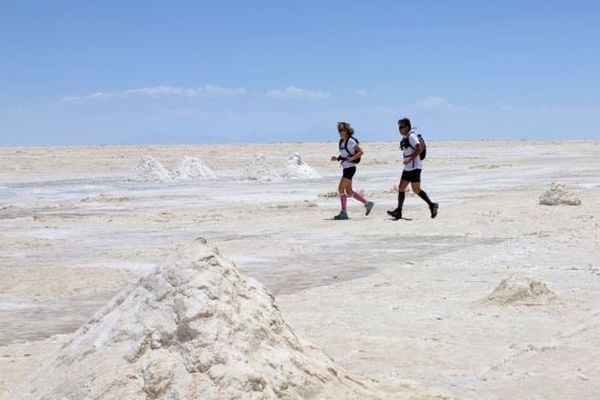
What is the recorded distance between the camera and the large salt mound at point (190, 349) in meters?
4.54

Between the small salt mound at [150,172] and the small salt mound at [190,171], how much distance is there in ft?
1.22

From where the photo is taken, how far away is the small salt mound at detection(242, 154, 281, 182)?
31.3 metres

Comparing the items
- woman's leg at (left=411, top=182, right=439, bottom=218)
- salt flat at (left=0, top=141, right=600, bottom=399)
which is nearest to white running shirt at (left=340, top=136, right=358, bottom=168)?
salt flat at (left=0, top=141, right=600, bottom=399)

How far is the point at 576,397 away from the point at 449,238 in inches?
321

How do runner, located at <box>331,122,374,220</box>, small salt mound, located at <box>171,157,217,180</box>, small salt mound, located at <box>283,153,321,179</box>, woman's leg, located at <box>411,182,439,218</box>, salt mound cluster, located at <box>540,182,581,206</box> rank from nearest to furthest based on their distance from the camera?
woman's leg, located at <box>411,182,439,218</box>
runner, located at <box>331,122,374,220</box>
salt mound cluster, located at <box>540,182,581,206</box>
small salt mound, located at <box>283,153,321,179</box>
small salt mound, located at <box>171,157,217,180</box>

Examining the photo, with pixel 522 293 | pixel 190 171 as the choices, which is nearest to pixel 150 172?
pixel 190 171

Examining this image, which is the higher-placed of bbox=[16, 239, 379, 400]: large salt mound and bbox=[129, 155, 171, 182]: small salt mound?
bbox=[16, 239, 379, 400]: large salt mound

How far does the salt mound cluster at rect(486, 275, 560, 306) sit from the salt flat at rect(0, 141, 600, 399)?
32 millimetres

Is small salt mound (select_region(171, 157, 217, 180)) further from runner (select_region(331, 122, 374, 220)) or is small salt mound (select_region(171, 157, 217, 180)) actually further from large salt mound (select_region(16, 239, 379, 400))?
large salt mound (select_region(16, 239, 379, 400))

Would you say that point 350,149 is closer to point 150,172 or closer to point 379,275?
point 379,275

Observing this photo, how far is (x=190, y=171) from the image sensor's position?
108ft

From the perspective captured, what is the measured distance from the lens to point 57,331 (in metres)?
7.73

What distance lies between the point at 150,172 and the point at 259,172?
13.0 feet

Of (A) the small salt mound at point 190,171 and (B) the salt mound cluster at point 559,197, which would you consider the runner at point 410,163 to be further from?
(A) the small salt mound at point 190,171
